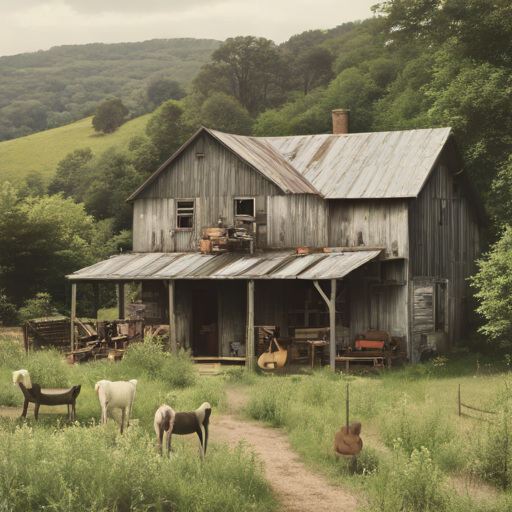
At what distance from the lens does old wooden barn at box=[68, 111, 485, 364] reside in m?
24.4

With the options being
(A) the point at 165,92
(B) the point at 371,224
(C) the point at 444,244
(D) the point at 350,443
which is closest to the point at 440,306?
(C) the point at 444,244

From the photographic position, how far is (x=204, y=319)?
26.7 metres

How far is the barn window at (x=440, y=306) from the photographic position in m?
26.2

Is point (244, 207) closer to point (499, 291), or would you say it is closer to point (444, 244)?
point (444, 244)

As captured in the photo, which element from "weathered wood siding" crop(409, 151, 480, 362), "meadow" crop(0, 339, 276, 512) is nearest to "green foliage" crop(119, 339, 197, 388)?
"meadow" crop(0, 339, 276, 512)

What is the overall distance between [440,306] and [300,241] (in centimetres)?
539

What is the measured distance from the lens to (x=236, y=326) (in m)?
25.6

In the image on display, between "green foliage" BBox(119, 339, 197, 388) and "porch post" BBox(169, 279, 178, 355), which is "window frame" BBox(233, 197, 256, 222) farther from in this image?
"green foliage" BBox(119, 339, 197, 388)

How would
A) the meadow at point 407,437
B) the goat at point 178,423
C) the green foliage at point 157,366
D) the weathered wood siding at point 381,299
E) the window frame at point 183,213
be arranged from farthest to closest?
the window frame at point 183,213
the weathered wood siding at point 381,299
the green foliage at point 157,366
the goat at point 178,423
the meadow at point 407,437

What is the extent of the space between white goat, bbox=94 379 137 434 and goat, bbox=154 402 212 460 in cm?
171

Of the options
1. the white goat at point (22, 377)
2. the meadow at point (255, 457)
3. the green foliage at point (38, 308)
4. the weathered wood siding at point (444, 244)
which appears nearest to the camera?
the meadow at point (255, 457)

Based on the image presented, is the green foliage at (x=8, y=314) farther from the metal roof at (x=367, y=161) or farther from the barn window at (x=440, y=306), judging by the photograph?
the barn window at (x=440, y=306)

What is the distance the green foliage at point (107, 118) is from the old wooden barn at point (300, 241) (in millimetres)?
72010

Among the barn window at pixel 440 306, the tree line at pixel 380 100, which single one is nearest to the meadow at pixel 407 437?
the barn window at pixel 440 306
